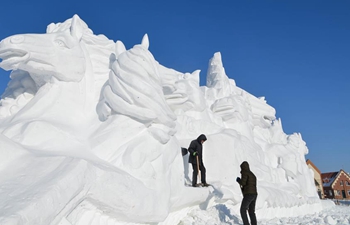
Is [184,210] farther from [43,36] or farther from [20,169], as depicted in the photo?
[43,36]

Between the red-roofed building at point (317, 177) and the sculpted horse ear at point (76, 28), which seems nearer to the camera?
the sculpted horse ear at point (76, 28)

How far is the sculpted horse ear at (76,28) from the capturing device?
4.95 metres

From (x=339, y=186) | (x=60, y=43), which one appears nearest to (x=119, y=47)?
(x=60, y=43)

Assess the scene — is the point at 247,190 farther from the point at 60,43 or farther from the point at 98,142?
the point at 60,43

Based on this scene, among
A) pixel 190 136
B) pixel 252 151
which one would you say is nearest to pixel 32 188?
pixel 190 136

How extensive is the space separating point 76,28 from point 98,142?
2.31 meters

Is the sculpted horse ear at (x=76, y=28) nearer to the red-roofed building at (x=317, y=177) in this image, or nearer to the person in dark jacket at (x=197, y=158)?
the person in dark jacket at (x=197, y=158)

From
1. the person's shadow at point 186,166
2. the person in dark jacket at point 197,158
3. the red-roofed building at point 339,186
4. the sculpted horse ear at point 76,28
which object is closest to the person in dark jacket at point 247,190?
the person in dark jacket at point 197,158

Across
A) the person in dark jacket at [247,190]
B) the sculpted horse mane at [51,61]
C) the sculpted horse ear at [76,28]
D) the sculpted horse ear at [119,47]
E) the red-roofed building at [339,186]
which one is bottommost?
the person in dark jacket at [247,190]

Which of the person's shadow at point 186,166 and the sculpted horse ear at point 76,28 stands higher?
the sculpted horse ear at point 76,28

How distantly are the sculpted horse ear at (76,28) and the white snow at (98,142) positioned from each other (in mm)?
16

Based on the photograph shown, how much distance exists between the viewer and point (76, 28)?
5043 millimetres

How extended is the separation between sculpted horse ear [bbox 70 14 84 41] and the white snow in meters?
0.02

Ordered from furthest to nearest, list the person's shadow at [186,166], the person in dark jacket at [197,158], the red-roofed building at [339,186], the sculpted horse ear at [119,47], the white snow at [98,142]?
the red-roofed building at [339,186] < the person's shadow at [186,166] < the sculpted horse ear at [119,47] < the person in dark jacket at [197,158] < the white snow at [98,142]
